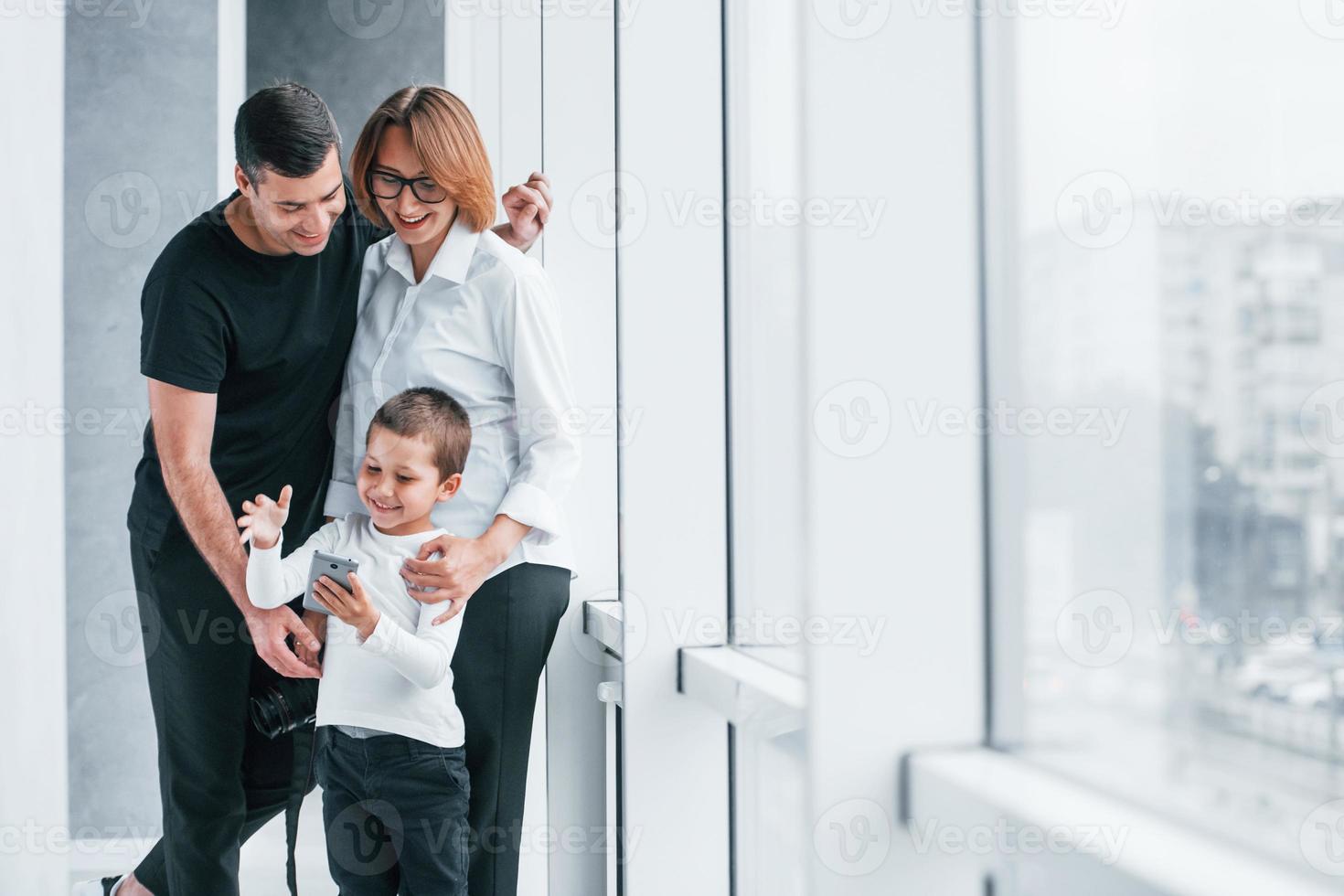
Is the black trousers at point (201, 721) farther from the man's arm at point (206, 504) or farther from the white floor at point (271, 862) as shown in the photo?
the white floor at point (271, 862)

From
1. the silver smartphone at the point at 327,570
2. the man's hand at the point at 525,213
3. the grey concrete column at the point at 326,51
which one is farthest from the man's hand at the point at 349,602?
the grey concrete column at the point at 326,51

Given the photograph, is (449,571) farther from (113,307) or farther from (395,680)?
(113,307)

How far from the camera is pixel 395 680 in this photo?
129cm

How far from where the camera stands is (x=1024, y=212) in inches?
33.3

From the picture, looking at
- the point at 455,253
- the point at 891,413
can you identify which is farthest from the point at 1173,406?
the point at 455,253

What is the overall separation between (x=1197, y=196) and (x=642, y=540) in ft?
2.89

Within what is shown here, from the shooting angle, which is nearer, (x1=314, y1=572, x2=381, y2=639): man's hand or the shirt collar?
(x1=314, y1=572, x2=381, y2=639): man's hand

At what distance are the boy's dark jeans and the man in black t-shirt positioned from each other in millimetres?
135

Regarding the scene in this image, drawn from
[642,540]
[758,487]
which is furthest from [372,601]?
[758,487]

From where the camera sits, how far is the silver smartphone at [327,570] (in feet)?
4.04

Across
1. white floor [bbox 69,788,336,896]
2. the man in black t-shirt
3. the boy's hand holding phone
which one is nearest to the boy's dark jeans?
the man in black t-shirt

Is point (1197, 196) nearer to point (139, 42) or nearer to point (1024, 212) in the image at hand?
point (1024, 212)

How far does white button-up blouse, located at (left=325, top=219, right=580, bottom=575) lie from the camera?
53.7 inches

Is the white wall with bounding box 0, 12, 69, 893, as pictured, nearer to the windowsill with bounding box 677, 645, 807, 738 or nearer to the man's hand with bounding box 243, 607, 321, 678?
the man's hand with bounding box 243, 607, 321, 678
